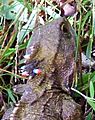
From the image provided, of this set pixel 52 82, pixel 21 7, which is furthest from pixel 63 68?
pixel 21 7

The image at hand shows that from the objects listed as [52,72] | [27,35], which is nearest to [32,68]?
[52,72]

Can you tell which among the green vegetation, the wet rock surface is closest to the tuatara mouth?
the wet rock surface

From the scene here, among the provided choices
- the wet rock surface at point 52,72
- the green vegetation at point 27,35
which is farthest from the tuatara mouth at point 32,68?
the green vegetation at point 27,35

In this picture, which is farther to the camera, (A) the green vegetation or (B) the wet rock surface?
(A) the green vegetation

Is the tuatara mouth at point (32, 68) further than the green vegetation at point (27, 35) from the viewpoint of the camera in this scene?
No

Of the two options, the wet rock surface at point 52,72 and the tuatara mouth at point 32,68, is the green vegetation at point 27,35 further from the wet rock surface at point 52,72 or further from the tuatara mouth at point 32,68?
the tuatara mouth at point 32,68

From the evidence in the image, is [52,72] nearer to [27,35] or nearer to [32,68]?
[32,68]

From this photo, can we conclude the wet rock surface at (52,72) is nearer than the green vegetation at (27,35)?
Yes

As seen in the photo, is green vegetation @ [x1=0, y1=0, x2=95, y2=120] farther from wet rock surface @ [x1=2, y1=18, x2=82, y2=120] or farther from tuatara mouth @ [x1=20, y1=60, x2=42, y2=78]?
tuatara mouth @ [x1=20, y1=60, x2=42, y2=78]
